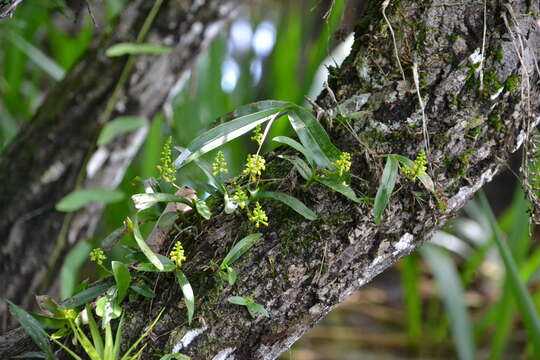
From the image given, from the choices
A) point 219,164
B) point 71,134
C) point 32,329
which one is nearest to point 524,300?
point 219,164

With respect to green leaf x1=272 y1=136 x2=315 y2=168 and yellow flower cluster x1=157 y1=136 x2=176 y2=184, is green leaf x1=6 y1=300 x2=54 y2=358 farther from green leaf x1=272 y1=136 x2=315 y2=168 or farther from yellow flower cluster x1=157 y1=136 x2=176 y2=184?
green leaf x1=272 y1=136 x2=315 y2=168

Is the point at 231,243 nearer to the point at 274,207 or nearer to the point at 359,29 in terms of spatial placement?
the point at 274,207

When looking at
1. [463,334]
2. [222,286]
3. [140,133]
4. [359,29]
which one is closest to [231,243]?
[222,286]

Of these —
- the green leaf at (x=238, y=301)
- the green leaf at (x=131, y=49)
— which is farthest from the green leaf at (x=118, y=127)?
the green leaf at (x=238, y=301)

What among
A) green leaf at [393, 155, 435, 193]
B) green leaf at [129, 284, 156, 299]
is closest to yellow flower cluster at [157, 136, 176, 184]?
green leaf at [129, 284, 156, 299]

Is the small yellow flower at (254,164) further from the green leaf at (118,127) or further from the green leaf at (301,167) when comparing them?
the green leaf at (118,127)
